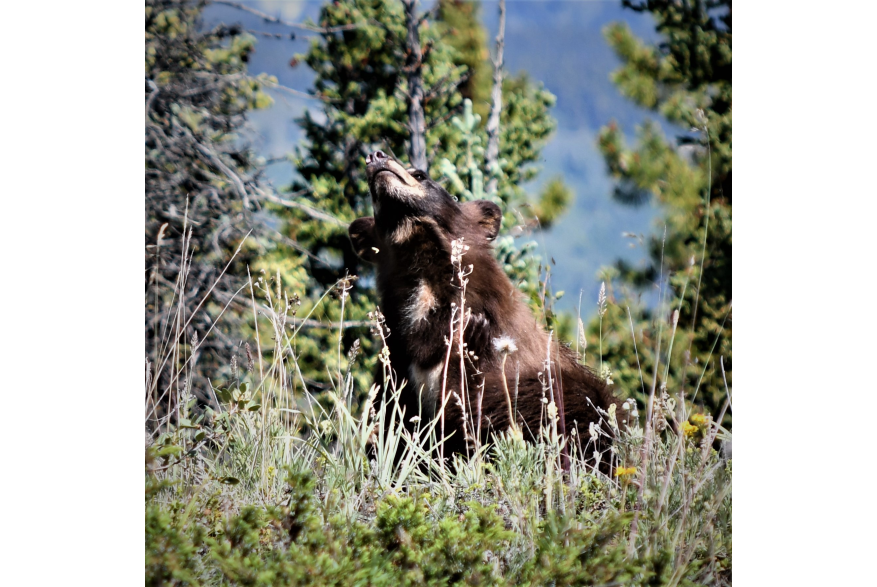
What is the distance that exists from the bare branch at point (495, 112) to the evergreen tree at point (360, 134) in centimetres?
16

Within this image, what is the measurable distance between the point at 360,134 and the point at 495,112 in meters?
1.56

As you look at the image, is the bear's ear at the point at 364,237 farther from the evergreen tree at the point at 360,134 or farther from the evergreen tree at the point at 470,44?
the evergreen tree at the point at 470,44

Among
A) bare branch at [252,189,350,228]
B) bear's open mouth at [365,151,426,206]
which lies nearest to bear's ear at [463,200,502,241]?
bear's open mouth at [365,151,426,206]

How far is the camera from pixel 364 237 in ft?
13.2

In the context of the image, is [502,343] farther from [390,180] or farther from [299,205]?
[299,205]

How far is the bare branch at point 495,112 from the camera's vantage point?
11.9 feet

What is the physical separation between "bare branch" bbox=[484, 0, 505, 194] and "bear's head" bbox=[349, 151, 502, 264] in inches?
29.5

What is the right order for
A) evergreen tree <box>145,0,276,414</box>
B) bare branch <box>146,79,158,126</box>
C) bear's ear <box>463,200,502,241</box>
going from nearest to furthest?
bear's ear <box>463,200,502,241</box> < bare branch <box>146,79,158,126</box> < evergreen tree <box>145,0,276,414</box>

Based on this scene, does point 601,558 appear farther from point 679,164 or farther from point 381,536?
point 679,164

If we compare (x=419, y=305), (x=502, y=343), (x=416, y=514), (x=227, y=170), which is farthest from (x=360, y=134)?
(x=416, y=514)

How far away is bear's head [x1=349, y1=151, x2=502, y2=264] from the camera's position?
3.51 m

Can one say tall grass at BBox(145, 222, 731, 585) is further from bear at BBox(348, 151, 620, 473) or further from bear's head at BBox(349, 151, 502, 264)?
bear's head at BBox(349, 151, 502, 264)
